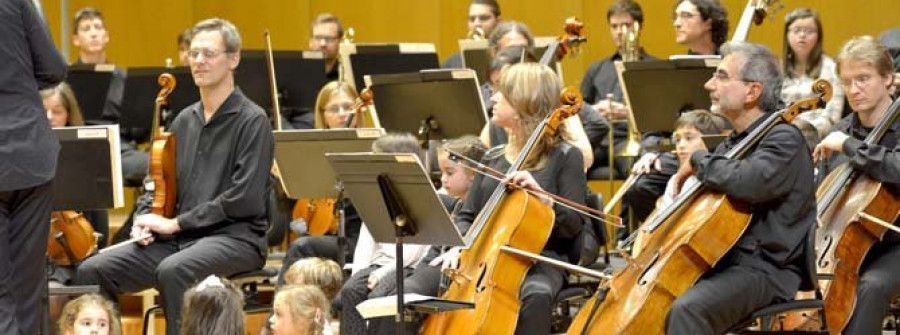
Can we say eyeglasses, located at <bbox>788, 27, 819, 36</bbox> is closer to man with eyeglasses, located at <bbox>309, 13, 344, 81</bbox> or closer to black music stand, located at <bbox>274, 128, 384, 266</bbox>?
black music stand, located at <bbox>274, 128, 384, 266</bbox>

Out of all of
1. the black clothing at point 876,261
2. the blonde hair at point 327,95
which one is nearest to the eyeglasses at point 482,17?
the blonde hair at point 327,95

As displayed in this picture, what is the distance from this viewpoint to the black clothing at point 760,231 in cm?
419

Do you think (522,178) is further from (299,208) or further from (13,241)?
(299,208)

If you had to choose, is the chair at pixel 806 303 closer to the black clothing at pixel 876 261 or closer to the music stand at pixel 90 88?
the black clothing at pixel 876 261

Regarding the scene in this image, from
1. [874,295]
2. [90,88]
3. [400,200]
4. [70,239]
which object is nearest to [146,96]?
[90,88]

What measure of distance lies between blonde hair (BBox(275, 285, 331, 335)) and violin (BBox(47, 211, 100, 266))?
4.63 ft

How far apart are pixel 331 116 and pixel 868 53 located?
255 cm

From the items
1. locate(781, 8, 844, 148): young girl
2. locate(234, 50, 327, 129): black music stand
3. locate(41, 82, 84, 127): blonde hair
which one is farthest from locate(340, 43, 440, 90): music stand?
locate(781, 8, 844, 148): young girl

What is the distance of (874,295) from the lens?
470 centimetres

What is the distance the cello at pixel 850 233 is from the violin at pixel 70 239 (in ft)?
9.10

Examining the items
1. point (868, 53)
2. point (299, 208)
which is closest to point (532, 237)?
point (868, 53)

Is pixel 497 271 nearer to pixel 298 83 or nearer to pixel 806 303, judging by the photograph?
pixel 806 303

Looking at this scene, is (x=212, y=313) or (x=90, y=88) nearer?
(x=212, y=313)

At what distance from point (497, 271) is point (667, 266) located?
54 centimetres
